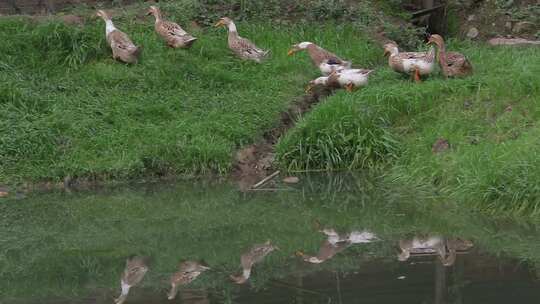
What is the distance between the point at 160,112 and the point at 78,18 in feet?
9.65

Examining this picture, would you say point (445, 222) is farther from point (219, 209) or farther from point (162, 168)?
point (162, 168)

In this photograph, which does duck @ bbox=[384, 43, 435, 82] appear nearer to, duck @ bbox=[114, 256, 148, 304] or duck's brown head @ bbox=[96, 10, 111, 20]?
duck's brown head @ bbox=[96, 10, 111, 20]

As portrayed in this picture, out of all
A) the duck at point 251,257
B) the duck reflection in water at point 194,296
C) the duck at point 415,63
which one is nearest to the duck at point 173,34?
the duck at point 415,63

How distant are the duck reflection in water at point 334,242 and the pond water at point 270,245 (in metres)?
0.02

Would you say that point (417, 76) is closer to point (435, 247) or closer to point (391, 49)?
point (391, 49)

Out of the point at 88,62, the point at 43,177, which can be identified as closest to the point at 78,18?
the point at 88,62

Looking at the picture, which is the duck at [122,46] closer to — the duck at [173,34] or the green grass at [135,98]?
the green grass at [135,98]

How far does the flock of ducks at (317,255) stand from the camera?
336 inches

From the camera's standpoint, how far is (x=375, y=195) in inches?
448

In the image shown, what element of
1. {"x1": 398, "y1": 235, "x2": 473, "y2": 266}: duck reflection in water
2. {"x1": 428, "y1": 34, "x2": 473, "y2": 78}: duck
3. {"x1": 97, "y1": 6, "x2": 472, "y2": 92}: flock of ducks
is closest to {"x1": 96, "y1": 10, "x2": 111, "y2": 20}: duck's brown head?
{"x1": 97, "y1": 6, "x2": 472, "y2": 92}: flock of ducks

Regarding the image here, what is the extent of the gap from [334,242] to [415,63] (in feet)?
16.3

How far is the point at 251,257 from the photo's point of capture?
9164 millimetres

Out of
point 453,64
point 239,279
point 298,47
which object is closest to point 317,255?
point 239,279

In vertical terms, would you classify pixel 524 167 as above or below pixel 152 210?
above
